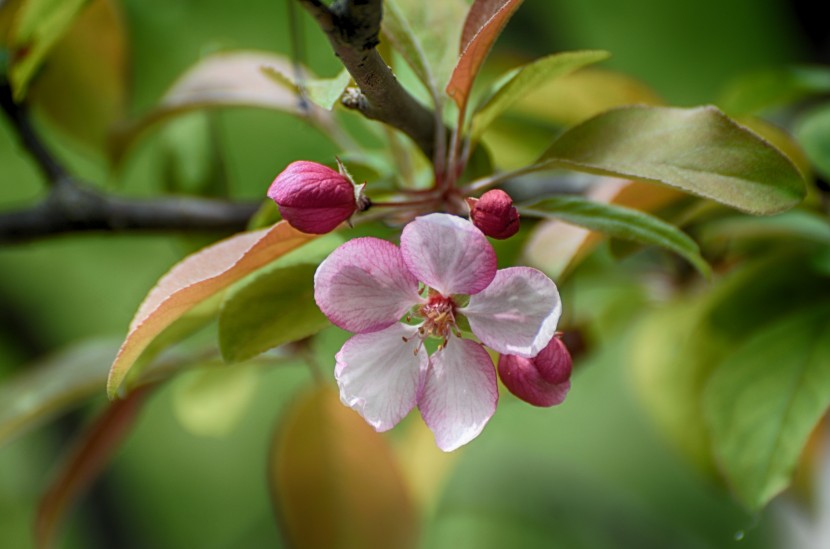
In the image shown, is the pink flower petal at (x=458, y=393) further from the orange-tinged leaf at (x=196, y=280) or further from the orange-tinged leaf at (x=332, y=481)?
the orange-tinged leaf at (x=332, y=481)

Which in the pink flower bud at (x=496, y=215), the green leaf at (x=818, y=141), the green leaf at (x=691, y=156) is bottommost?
the green leaf at (x=818, y=141)

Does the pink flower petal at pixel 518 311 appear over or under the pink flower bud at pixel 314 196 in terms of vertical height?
under

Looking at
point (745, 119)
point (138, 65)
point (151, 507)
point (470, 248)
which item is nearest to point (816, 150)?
point (745, 119)

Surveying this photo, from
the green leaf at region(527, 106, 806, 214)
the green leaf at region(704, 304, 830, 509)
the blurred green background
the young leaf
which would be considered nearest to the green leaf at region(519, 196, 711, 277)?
the green leaf at region(527, 106, 806, 214)

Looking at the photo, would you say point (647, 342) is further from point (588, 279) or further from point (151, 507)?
point (151, 507)

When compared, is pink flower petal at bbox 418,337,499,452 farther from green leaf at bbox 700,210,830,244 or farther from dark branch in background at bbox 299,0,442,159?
green leaf at bbox 700,210,830,244

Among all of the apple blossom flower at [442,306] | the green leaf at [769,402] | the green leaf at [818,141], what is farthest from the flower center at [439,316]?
the green leaf at [818,141]
